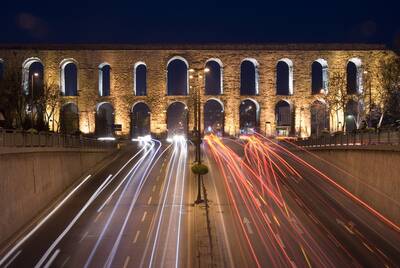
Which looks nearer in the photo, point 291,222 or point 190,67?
point 291,222

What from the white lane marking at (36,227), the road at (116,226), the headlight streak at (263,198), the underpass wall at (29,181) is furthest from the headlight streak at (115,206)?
the headlight streak at (263,198)

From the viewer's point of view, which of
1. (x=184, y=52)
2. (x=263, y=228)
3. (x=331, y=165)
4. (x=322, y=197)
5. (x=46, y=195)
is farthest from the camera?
(x=184, y=52)

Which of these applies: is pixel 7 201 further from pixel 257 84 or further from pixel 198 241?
pixel 257 84

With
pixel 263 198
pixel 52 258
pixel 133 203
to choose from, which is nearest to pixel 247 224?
pixel 263 198

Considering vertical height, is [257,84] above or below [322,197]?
above

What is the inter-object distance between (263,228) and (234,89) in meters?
59.7

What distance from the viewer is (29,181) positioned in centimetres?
3275

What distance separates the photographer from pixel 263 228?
30.2m

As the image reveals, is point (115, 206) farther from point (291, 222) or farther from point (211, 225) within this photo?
point (291, 222)

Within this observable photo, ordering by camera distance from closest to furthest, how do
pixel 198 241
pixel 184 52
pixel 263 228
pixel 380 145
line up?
pixel 198 241
pixel 263 228
pixel 380 145
pixel 184 52

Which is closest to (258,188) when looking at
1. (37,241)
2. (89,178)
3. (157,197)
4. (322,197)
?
(322,197)

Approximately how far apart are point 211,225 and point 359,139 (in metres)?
14.2

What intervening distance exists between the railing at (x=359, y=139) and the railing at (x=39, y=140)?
66.8 feet

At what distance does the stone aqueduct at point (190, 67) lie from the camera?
287 ft
